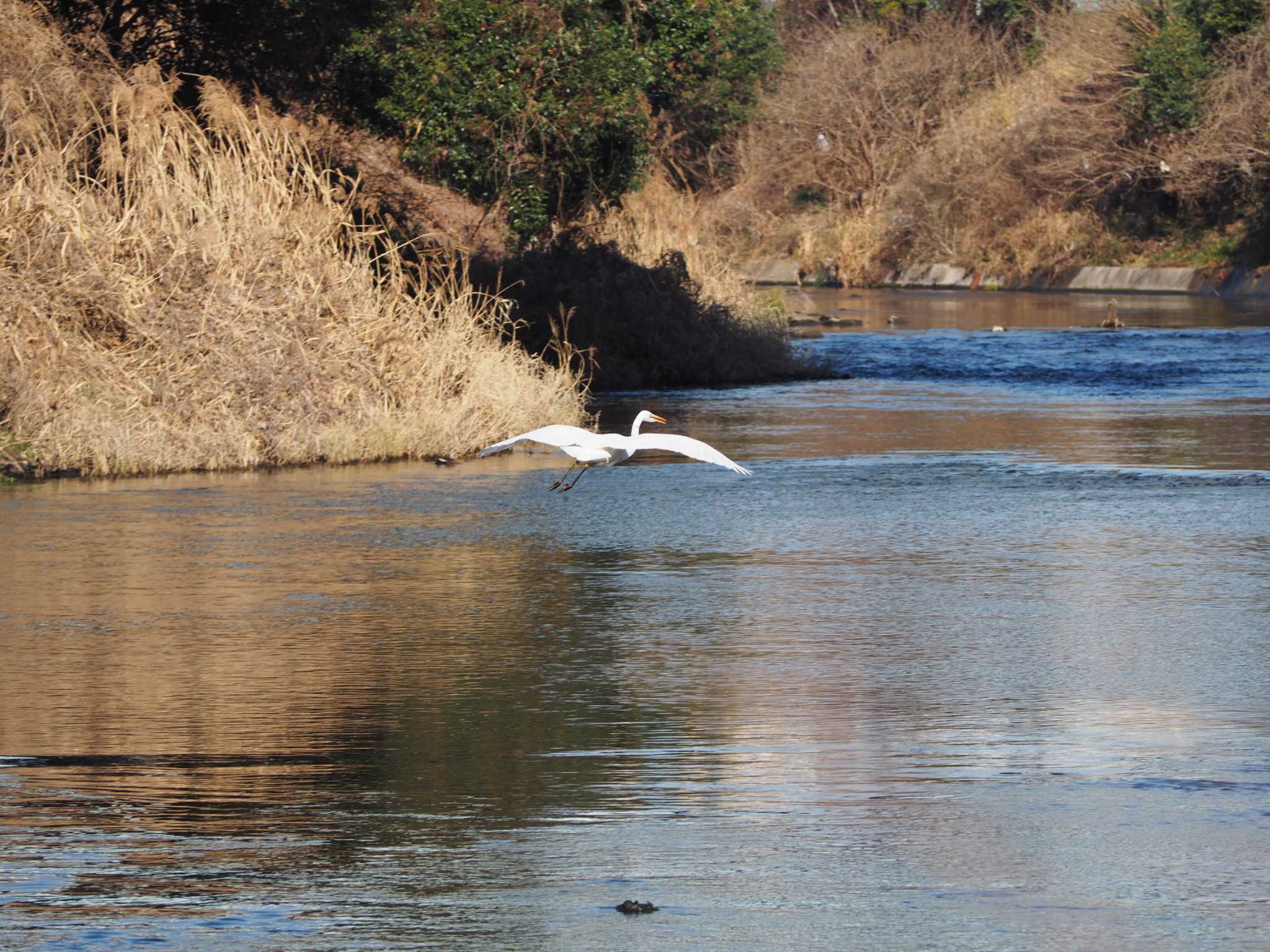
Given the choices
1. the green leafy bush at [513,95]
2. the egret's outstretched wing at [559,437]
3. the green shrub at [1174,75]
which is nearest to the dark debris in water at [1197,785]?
the egret's outstretched wing at [559,437]

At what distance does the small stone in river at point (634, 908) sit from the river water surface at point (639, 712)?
0.08 m

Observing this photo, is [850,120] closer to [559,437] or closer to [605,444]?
[605,444]

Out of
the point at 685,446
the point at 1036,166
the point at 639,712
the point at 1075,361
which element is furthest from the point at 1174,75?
the point at 639,712

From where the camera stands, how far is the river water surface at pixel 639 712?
570 cm

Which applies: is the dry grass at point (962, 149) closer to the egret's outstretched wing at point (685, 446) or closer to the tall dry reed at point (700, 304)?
the tall dry reed at point (700, 304)

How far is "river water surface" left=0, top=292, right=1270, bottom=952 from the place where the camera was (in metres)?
5.70

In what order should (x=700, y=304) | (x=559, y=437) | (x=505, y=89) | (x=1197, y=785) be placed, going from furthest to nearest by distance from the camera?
(x=700, y=304), (x=505, y=89), (x=559, y=437), (x=1197, y=785)

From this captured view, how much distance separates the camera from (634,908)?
18.4 feet

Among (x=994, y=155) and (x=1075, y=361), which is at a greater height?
(x=994, y=155)

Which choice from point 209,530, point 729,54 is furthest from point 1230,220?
point 209,530

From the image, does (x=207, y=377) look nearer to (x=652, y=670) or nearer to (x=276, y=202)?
(x=276, y=202)

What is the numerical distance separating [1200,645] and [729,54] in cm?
5280

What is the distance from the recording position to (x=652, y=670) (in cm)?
948

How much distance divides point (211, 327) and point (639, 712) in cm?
1183
